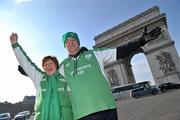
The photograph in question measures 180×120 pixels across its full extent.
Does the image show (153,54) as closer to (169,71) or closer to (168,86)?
(169,71)

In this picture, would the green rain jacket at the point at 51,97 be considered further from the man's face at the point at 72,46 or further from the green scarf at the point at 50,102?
the man's face at the point at 72,46

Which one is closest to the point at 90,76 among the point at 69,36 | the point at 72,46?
the point at 72,46

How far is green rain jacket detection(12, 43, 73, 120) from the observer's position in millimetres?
2166

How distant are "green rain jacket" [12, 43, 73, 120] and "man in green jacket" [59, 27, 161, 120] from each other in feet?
0.24

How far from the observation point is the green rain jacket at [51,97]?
2.17 m

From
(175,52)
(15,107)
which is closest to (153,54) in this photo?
(175,52)

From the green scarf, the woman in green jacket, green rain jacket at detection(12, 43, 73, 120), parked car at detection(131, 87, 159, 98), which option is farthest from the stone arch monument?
the green scarf

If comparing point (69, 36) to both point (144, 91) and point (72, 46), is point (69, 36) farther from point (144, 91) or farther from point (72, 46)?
point (144, 91)

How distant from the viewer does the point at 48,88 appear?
7.65ft

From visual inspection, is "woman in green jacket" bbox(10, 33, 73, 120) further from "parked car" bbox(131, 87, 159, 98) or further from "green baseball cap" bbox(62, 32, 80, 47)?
"parked car" bbox(131, 87, 159, 98)

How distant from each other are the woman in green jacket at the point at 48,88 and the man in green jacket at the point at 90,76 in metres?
0.08

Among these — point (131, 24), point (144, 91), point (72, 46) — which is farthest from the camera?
point (131, 24)

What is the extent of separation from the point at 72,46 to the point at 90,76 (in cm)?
43

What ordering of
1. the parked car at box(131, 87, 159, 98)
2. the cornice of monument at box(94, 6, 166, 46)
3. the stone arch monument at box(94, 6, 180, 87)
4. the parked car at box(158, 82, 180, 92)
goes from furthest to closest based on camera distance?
1. the cornice of monument at box(94, 6, 166, 46)
2. the stone arch monument at box(94, 6, 180, 87)
3. the parked car at box(158, 82, 180, 92)
4. the parked car at box(131, 87, 159, 98)
